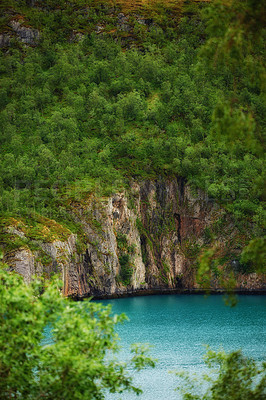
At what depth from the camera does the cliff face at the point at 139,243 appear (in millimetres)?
70888

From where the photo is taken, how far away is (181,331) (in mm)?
54469

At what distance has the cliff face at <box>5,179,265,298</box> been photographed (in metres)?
70.9

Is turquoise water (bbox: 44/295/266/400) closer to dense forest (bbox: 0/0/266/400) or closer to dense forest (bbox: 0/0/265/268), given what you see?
dense forest (bbox: 0/0/266/400)

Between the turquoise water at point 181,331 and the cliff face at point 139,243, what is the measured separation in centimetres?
436

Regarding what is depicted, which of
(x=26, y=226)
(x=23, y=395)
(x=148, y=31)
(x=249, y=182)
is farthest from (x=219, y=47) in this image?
(x=148, y=31)

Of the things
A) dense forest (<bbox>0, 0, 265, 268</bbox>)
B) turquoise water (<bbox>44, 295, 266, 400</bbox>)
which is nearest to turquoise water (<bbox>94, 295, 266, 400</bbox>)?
turquoise water (<bbox>44, 295, 266, 400</bbox>)

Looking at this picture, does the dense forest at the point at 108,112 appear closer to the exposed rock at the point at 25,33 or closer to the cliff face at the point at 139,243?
the exposed rock at the point at 25,33

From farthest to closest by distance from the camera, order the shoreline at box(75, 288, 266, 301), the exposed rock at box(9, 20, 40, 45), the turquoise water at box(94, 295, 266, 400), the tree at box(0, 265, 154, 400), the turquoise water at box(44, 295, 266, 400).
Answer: the exposed rock at box(9, 20, 40, 45) → the shoreline at box(75, 288, 266, 301) → the turquoise water at box(94, 295, 266, 400) → the turquoise water at box(44, 295, 266, 400) → the tree at box(0, 265, 154, 400)

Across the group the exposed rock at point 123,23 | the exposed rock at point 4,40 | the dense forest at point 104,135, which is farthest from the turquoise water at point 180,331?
the exposed rock at point 123,23

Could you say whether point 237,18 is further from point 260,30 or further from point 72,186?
point 72,186

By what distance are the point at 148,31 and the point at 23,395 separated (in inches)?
5328

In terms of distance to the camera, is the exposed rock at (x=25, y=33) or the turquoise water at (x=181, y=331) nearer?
the turquoise water at (x=181, y=331)

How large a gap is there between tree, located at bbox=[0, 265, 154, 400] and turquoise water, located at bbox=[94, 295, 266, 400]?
1840 cm

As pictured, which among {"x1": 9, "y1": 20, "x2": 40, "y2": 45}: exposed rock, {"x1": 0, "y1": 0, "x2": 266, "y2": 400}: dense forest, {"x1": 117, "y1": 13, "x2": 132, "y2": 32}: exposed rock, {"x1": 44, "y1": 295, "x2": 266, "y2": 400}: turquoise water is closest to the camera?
{"x1": 0, "y1": 0, "x2": 266, "y2": 400}: dense forest
